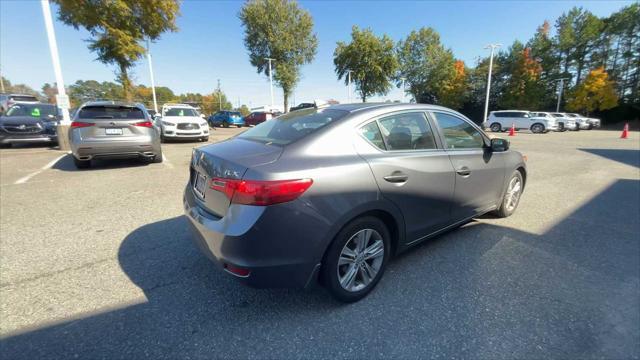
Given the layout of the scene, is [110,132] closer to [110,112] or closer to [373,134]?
[110,112]

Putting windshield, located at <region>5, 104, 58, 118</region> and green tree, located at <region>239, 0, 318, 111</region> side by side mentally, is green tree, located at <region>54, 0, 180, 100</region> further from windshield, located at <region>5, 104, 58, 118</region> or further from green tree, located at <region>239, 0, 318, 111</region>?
green tree, located at <region>239, 0, 318, 111</region>

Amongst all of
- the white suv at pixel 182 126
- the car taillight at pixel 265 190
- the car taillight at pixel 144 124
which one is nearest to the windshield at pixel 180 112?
the white suv at pixel 182 126

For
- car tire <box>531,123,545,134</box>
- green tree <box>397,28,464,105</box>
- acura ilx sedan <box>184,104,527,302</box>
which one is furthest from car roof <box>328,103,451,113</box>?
green tree <box>397,28,464,105</box>

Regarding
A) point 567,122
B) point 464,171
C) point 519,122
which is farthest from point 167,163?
point 567,122

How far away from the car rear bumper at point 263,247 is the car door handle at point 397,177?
2.50ft

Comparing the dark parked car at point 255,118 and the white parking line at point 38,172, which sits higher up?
the dark parked car at point 255,118

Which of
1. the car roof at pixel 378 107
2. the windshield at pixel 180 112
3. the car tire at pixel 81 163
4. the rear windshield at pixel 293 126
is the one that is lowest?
the car tire at pixel 81 163

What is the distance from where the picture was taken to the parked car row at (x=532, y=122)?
24.1 m

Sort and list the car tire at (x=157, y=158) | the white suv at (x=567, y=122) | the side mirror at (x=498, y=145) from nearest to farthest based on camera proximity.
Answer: the side mirror at (x=498, y=145) → the car tire at (x=157, y=158) → the white suv at (x=567, y=122)

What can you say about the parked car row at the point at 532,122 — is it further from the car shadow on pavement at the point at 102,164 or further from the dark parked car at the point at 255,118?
the car shadow on pavement at the point at 102,164

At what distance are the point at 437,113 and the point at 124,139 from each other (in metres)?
6.54

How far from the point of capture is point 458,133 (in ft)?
10.5

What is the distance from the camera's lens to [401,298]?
241 cm

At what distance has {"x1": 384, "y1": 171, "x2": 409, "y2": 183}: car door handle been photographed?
91.4 inches
